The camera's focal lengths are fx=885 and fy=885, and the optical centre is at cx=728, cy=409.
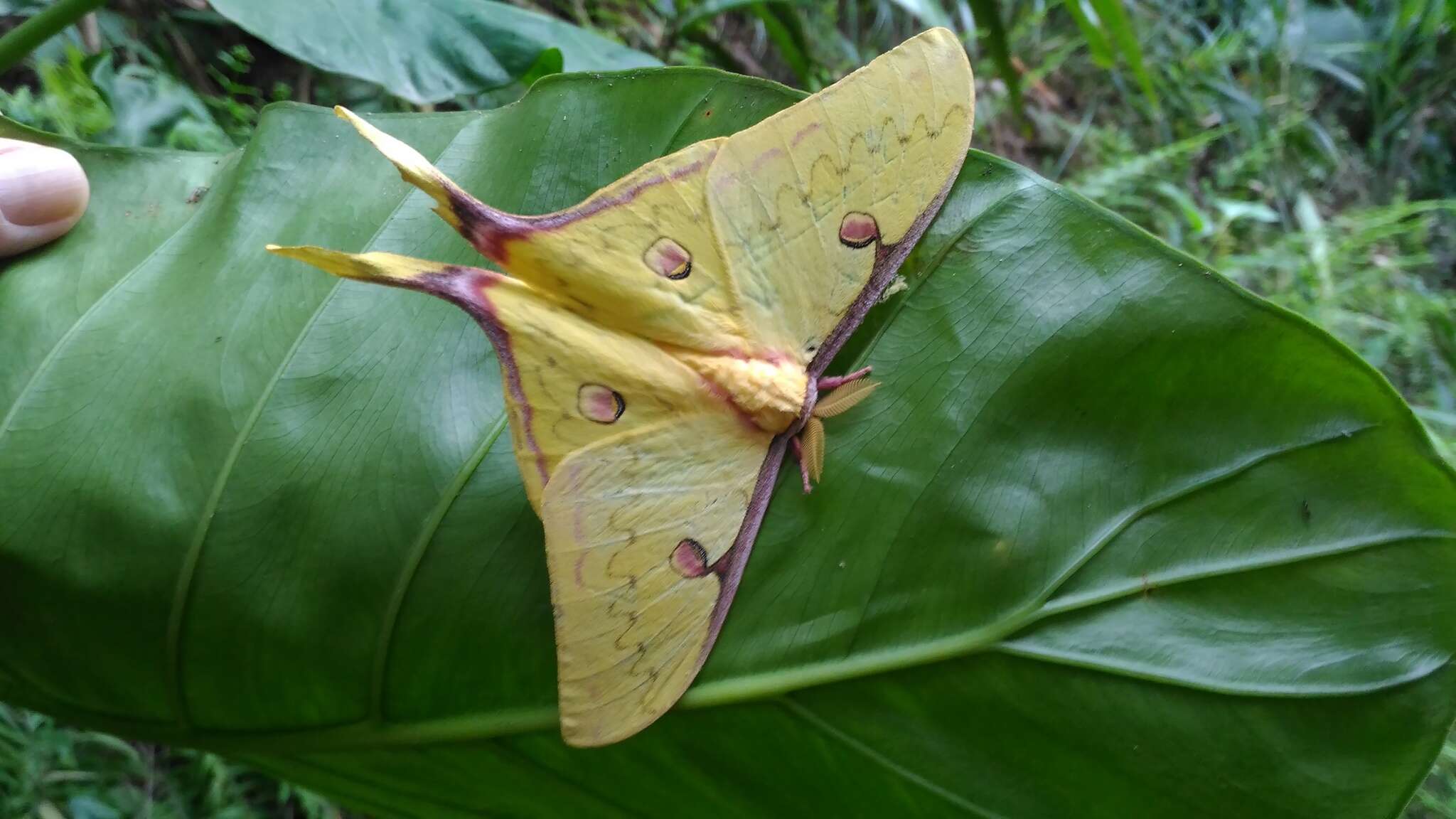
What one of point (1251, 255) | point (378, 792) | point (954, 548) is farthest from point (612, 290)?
point (1251, 255)

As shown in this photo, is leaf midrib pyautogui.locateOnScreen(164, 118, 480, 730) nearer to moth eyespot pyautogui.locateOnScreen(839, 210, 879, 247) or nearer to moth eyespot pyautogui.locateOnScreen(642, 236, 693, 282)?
moth eyespot pyautogui.locateOnScreen(642, 236, 693, 282)

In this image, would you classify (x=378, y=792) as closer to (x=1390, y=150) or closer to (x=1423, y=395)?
(x=1423, y=395)

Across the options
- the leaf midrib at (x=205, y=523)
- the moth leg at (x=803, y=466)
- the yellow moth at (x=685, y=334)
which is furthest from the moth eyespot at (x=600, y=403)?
the leaf midrib at (x=205, y=523)

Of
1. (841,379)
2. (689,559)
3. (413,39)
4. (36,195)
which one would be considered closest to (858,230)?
(841,379)

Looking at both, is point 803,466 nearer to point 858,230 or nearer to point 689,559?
point 689,559

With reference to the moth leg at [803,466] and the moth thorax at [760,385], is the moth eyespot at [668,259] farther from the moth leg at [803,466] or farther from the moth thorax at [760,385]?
the moth leg at [803,466]

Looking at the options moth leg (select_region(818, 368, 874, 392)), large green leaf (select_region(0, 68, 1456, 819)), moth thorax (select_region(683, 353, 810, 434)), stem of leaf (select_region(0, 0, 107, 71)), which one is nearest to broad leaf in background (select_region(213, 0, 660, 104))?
stem of leaf (select_region(0, 0, 107, 71))

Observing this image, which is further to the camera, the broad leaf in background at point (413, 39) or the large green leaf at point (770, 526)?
the broad leaf in background at point (413, 39)
